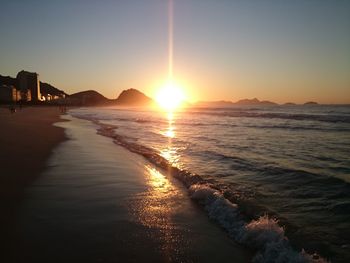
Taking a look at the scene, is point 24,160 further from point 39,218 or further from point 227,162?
point 227,162

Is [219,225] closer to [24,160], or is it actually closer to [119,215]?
[119,215]

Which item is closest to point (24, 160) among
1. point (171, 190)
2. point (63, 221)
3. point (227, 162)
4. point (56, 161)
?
point (56, 161)

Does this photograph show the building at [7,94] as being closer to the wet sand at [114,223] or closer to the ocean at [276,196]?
the ocean at [276,196]

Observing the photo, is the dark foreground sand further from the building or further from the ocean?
the building

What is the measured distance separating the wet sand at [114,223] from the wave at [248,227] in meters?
0.27

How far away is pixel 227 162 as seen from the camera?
593 inches

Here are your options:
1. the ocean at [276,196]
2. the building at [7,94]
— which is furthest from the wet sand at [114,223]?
the building at [7,94]

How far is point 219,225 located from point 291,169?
6.50m

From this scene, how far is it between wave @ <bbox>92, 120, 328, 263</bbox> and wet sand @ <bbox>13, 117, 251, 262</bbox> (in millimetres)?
266

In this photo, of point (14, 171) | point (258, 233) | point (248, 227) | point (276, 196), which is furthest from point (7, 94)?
point (258, 233)

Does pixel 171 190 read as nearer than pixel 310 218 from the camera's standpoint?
No

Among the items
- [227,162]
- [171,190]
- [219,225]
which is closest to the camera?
[219,225]

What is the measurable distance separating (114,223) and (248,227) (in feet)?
9.06

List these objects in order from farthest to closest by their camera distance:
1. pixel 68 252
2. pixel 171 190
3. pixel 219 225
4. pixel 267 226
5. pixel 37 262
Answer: pixel 171 190 → pixel 219 225 → pixel 267 226 → pixel 68 252 → pixel 37 262
